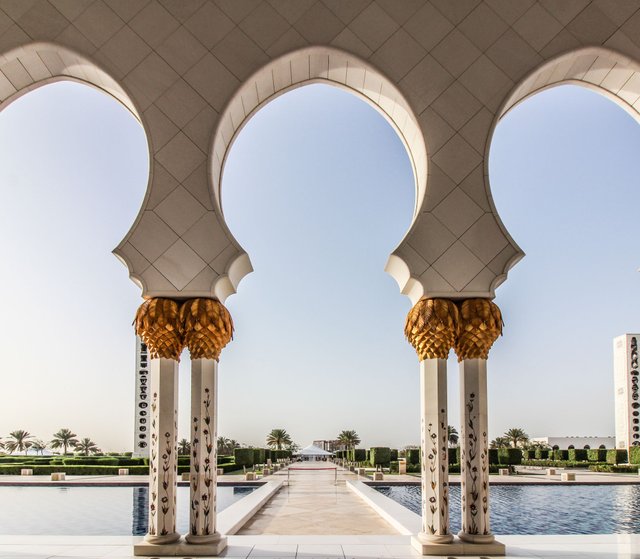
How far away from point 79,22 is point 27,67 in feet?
2.78

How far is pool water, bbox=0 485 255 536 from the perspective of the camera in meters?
11.2

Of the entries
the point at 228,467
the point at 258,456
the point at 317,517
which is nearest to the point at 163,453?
the point at 317,517

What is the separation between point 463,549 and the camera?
7086 millimetres

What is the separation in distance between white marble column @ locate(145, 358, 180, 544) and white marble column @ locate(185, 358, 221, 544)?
0.60 ft

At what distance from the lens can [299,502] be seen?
13.6 meters

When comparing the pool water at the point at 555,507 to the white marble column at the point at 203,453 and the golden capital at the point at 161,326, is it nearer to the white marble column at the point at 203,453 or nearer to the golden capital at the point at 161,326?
the white marble column at the point at 203,453

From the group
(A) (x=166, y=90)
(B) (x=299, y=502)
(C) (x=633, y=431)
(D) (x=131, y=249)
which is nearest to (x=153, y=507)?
(D) (x=131, y=249)

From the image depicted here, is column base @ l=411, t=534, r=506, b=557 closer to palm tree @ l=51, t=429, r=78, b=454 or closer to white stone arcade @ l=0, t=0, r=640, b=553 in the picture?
white stone arcade @ l=0, t=0, r=640, b=553

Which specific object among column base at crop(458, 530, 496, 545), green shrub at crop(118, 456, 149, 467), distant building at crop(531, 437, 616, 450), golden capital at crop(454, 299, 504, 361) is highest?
golden capital at crop(454, 299, 504, 361)

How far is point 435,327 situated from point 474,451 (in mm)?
1325

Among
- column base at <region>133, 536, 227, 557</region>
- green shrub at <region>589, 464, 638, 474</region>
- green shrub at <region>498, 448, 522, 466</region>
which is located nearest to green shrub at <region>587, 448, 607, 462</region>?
green shrub at <region>589, 464, 638, 474</region>

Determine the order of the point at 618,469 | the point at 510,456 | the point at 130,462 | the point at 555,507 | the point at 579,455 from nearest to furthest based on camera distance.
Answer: the point at 555,507, the point at 510,456, the point at 130,462, the point at 618,469, the point at 579,455

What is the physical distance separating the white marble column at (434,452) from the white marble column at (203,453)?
7.08 feet

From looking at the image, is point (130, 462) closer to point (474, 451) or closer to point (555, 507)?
point (555, 507)
